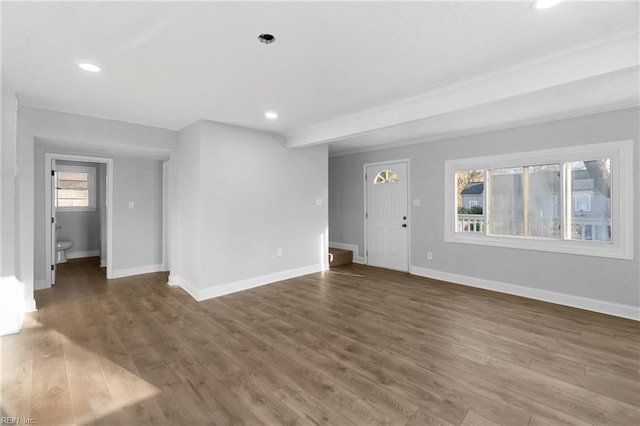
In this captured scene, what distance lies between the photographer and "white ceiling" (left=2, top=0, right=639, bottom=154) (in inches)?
72.6

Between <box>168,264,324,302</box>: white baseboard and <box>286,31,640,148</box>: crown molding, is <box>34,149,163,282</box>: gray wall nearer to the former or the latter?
<box>168,264,324,302</box>: white baseboard

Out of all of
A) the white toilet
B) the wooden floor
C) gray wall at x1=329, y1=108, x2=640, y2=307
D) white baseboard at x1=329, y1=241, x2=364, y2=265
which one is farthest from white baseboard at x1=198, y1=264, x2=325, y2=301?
the white toilet

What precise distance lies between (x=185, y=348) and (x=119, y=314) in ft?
4.62

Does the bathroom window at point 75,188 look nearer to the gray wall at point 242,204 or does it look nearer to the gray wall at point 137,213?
the gray wall at point 137,213

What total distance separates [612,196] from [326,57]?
12.6 ft

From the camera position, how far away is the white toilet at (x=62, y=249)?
6.33m

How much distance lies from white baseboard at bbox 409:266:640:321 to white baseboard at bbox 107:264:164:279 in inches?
193

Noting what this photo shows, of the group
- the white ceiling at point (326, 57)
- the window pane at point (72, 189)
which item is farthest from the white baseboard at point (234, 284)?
the window pane at point (72, 189)

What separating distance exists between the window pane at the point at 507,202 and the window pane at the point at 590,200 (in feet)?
1.98

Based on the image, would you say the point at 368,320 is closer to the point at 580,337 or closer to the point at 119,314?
the point at 580,337

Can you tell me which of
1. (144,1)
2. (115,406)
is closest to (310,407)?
(115,406)

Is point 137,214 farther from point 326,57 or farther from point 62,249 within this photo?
point 326,57

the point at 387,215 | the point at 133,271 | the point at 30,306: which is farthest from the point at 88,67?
the point at 387,215

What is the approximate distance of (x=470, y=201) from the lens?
4965mm
